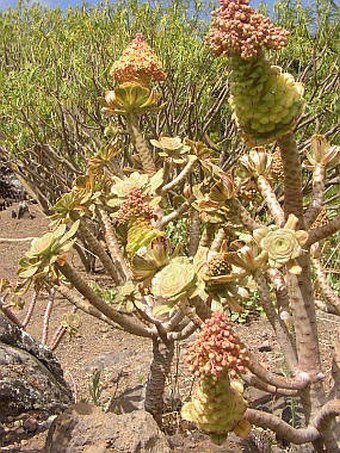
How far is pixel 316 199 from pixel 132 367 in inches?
82.1

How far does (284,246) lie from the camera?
1.00 metres

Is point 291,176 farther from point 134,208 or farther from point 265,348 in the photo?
point 265,348

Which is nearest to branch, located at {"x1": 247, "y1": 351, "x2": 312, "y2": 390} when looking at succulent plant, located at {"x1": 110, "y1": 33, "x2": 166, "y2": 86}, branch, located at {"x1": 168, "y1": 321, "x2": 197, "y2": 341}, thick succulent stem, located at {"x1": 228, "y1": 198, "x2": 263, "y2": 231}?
thick succulent stem, located at {"x1": 228, "y1": 198, "x2": 263, "y2": 231}

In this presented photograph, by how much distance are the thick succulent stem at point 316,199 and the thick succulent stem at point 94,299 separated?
563 mm

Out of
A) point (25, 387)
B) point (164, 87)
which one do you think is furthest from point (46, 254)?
point (164, 87)

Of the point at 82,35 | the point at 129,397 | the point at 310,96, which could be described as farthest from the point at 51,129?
the point at 129,397

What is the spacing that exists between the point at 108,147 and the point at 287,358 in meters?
0.77

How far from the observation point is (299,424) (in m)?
2.08

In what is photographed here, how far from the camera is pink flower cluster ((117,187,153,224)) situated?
1408mm

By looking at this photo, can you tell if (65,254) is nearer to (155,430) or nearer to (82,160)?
(155,430)

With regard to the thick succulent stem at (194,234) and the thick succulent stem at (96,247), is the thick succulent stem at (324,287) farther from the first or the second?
the thick succulent stem at (96,247)

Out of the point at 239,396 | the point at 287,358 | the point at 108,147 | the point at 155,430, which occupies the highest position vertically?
the point at 108,147

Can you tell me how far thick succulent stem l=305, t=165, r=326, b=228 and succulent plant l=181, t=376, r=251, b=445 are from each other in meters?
0.37

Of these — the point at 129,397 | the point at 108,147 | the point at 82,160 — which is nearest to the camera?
the point at 108,147
